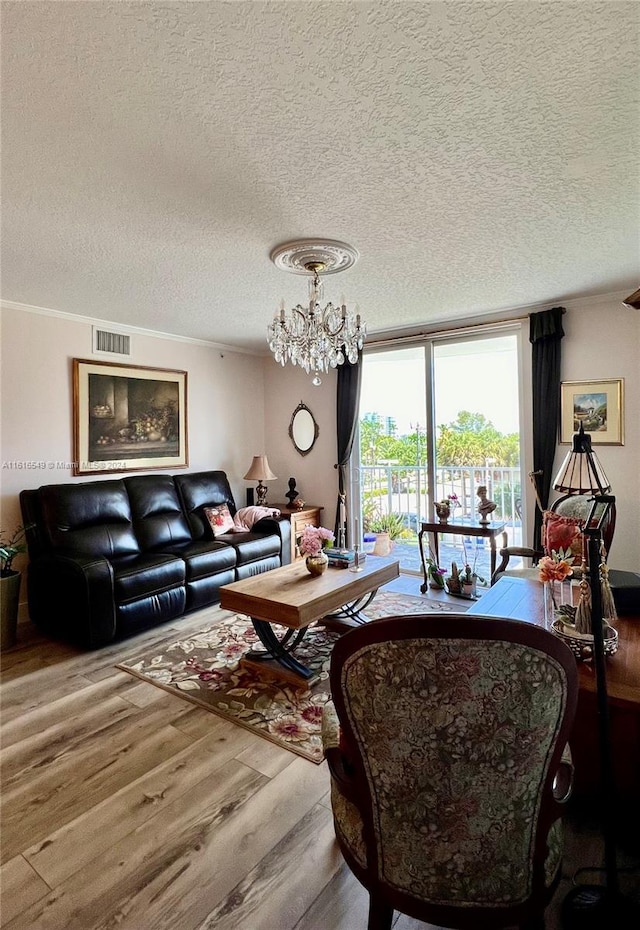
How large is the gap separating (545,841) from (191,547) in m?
3.43

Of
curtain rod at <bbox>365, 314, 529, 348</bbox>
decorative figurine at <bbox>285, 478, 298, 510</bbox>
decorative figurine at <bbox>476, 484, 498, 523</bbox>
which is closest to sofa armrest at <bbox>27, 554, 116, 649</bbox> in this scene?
decorative figurine at <bbox>285, 478, 298, 510</bbox>

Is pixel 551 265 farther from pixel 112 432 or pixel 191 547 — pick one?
pixel 112 432

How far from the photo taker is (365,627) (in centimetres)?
96

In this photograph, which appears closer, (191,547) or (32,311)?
(32,311)

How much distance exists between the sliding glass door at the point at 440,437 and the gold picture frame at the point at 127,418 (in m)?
2.09

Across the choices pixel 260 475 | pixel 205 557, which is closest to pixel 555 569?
pixel 205 557

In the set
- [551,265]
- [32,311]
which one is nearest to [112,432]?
[32,311]

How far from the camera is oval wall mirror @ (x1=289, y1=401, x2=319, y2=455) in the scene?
5.57 m

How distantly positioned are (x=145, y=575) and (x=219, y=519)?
4.11ft

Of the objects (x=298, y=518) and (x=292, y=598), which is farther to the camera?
(x=298, y=518)

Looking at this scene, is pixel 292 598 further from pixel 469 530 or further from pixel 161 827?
pixel 469 530

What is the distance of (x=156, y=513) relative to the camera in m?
4.29

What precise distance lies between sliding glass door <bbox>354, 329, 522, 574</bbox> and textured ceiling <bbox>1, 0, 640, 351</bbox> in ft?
5.08

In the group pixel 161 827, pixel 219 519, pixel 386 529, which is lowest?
pixel 161 827
